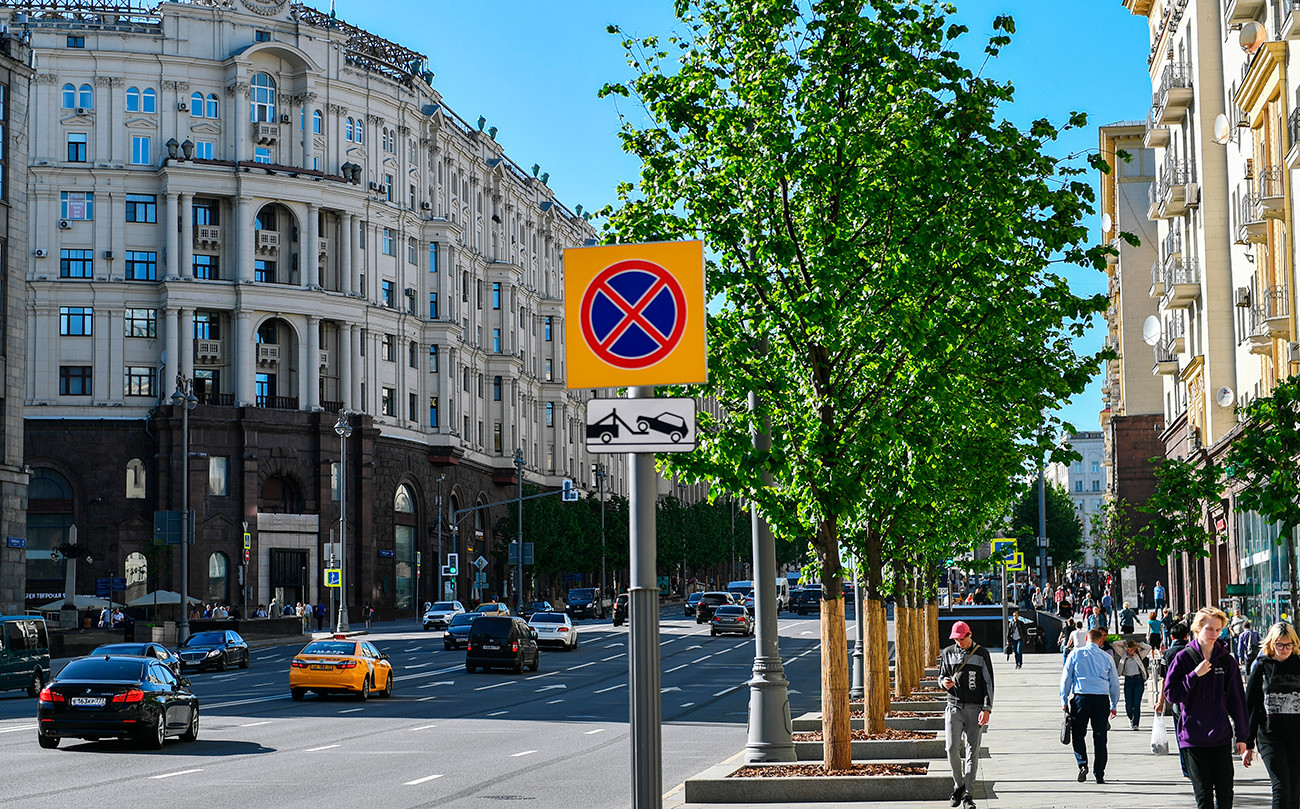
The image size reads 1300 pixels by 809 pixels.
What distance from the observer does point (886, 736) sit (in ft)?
63.8

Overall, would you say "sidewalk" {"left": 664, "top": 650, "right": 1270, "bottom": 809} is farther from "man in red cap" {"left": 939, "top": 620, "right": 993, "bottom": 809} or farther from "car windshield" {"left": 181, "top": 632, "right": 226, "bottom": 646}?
"car windshield" {"left": 181, "top": 632, "right": 226, "bottom": 646}

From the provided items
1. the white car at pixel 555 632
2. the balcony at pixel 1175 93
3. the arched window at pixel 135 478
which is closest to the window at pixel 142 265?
the arched window at pixel 135 478

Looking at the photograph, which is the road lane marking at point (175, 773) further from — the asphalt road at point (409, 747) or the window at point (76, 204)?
the window at point (76, 204)

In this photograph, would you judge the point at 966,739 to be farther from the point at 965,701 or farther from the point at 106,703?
the point at 106,703

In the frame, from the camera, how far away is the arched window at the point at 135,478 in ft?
266

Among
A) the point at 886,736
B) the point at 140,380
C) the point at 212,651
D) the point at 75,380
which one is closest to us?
the point at 886,736

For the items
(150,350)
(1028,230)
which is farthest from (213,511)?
(1028,230)

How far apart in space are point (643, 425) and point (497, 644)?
3857 cm

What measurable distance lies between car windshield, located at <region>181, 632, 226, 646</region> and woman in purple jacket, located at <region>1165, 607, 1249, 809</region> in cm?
4211

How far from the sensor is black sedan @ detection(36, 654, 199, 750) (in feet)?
73.6

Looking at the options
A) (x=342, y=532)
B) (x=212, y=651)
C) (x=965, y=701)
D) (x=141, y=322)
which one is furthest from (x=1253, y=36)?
(x=141, y=322)

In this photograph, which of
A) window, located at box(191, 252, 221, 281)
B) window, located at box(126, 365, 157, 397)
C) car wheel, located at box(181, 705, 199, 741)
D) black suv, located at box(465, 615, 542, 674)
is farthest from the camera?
window, located at box(191, 252, 221, 281)

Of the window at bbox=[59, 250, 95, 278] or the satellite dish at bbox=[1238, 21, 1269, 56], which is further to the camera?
the window at bbox=[59, 250, 95, 278]

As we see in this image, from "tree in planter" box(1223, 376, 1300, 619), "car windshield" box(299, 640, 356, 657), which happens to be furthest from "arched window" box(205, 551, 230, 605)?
"tree in planter" box(1223, 376, 1300, 619)
